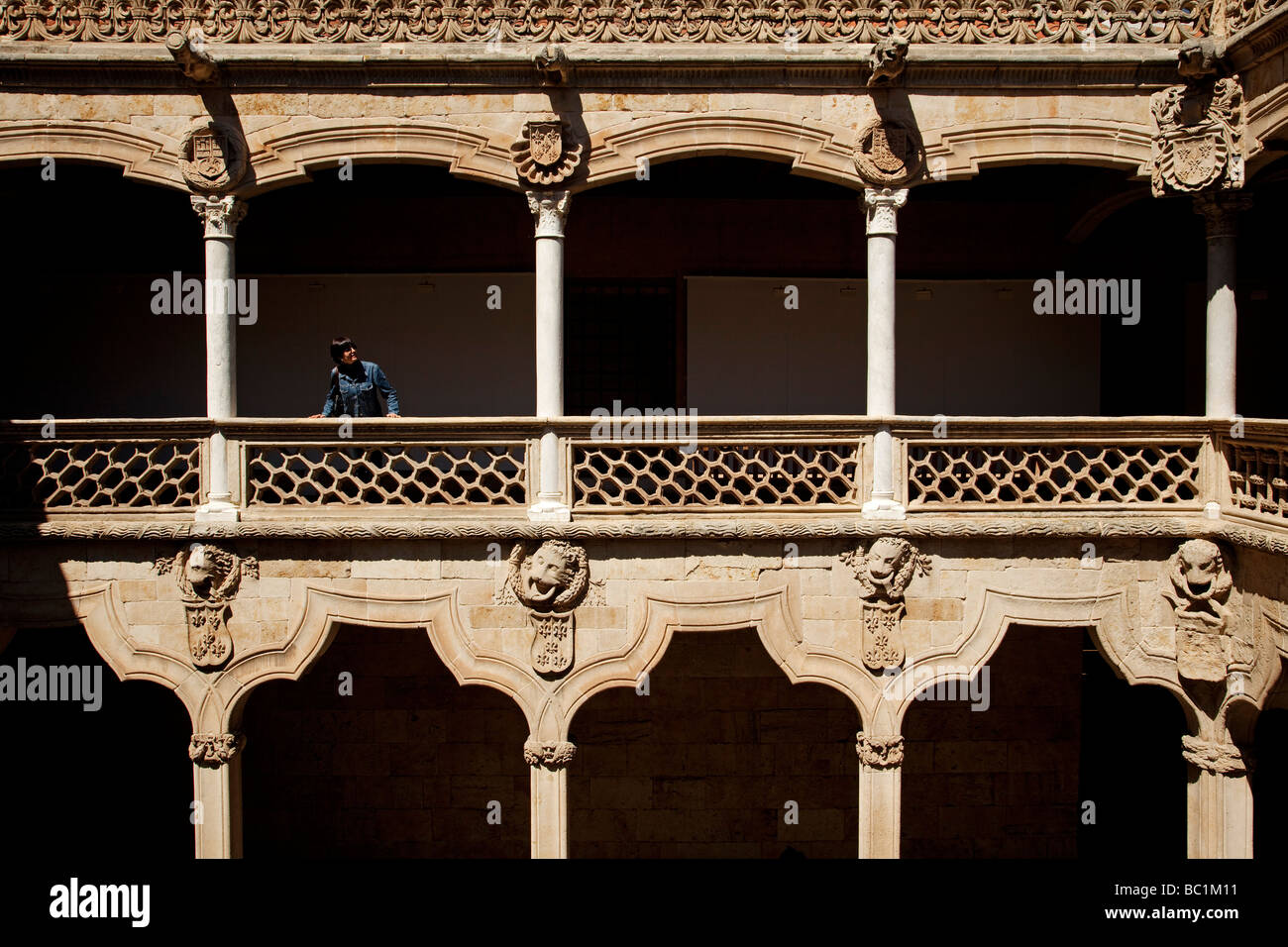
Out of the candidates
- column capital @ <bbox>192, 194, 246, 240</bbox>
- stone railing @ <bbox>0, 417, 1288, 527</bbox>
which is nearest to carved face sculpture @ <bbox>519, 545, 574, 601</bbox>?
stone railing @ <bbox>0, 417, 1288, 527</bbox>

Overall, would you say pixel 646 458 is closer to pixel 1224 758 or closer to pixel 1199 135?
pixel 1199 135

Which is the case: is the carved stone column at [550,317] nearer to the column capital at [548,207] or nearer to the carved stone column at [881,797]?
the column capital at [548,207]

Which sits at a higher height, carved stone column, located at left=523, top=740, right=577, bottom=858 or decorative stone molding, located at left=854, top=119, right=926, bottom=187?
decorative stone molding, located at left=854, top=119, right=926, bottom=187

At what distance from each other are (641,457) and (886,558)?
67.2 inches

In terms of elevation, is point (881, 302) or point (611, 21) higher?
point (611, 21)

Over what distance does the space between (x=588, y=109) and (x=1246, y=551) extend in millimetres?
5073

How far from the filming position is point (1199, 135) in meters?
7.61

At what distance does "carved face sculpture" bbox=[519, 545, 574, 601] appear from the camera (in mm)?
7582

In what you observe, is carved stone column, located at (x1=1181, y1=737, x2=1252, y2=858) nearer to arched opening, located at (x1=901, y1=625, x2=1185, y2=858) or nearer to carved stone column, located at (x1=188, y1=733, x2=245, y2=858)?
arched opening, located at (x1=901, y1=625, x2=1185, y2=858)

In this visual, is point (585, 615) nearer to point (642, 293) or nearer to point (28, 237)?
point (642, 293)

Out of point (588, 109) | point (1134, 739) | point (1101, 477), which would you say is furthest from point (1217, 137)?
point (1134, 739)

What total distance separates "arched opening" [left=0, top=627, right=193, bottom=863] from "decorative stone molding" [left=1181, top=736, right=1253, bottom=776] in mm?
8220

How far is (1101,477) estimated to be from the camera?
28.7ft

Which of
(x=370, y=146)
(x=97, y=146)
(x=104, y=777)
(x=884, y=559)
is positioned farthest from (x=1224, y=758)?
(x=104, y=777)
